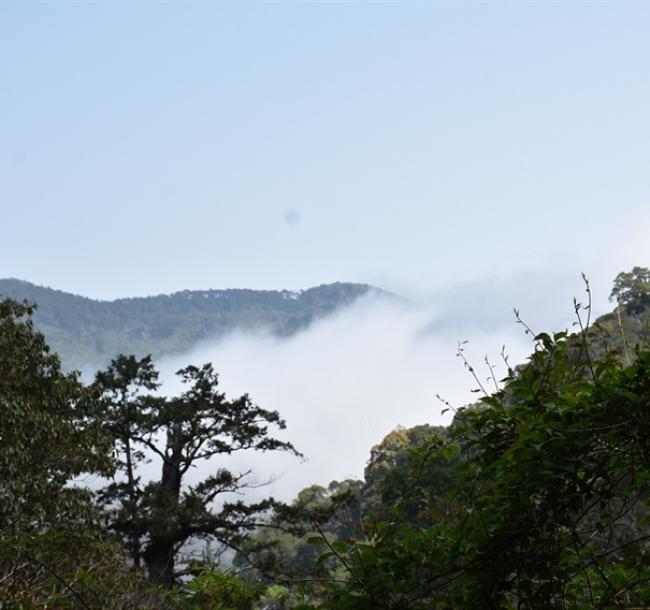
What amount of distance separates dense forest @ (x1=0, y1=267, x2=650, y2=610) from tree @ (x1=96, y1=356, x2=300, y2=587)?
0.07 m

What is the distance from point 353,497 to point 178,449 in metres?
7.56

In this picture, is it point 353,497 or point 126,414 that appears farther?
point 126,414

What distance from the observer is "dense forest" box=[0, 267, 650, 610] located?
8.43 feet

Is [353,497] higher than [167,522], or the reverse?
[167,522]

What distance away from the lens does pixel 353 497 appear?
27000 millimetres

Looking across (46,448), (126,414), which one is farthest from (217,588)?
(126,414)

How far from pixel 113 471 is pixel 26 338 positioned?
341cm

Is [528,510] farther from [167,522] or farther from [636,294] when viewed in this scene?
[636,294]

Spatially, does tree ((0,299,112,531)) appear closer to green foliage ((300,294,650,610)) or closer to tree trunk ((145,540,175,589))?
green foliage ((300,294,650,610))

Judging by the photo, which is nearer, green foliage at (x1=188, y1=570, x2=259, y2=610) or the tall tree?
green foliage at (x1=188, y1=570, x2=259, y2=610)

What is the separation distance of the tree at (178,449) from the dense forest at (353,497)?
0.23 feet

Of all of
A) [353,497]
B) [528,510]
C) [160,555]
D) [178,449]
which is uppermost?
[178,449]

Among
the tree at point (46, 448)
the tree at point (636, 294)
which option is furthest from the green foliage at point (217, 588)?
the tree at point (636, 294)

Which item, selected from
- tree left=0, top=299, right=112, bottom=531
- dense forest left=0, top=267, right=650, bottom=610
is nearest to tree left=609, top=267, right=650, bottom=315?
dense forest left=0, top=267, right=650, bottom=610
